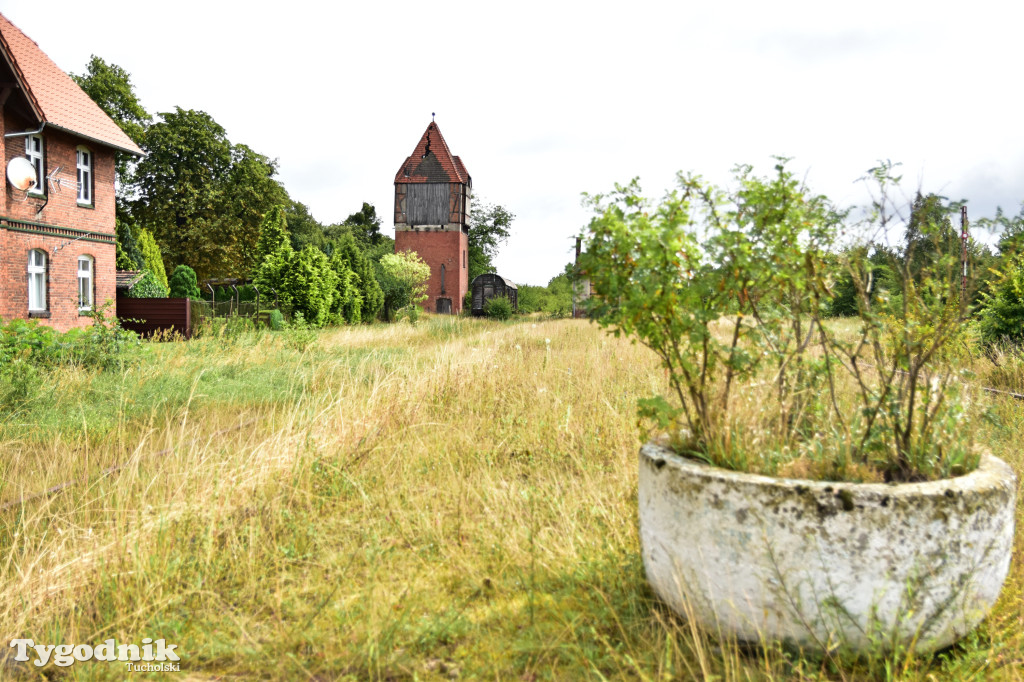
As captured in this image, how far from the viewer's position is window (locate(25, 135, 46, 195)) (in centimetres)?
1767

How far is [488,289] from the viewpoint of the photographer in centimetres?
4981

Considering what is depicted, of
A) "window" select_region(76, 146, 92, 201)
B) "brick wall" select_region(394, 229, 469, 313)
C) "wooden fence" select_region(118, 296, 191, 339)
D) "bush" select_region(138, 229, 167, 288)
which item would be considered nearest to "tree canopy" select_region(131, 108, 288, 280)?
"bush" select_region(138, 229, 167, 288)

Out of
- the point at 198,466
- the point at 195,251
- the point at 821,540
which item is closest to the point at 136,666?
the point at 198,466

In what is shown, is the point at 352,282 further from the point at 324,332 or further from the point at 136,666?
the point at 136,666

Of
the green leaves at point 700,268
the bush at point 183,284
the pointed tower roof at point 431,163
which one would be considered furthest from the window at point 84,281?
the pointed tower roof at point 431,163

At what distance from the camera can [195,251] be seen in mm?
36125

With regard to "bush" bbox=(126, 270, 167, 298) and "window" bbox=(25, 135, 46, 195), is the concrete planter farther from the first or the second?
"bush" bbox=(126, 270, 167, 298)

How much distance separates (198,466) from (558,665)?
9.19ft

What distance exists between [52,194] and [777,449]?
2140 centimetres

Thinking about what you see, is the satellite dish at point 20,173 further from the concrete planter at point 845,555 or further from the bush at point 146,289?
the concrete planter at point 845,555

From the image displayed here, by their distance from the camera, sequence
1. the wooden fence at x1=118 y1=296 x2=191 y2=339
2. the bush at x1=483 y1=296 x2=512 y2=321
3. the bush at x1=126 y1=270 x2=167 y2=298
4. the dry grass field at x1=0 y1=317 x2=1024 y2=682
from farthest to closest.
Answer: the bush at x1=483 y1=296 x2=512 y2=321
the bush at x1=126 y1=270 x2=167 y2=298
the wooden fence at x1=118 y1=296 x2=191 y2=339
the dry grass field at x1=0 y1=317 x2=1024 y2=682

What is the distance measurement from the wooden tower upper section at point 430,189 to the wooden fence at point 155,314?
88.0ft

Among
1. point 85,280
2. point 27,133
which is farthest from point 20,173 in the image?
point 85,280

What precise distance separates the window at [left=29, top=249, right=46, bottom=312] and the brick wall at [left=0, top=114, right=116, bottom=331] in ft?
0.46
